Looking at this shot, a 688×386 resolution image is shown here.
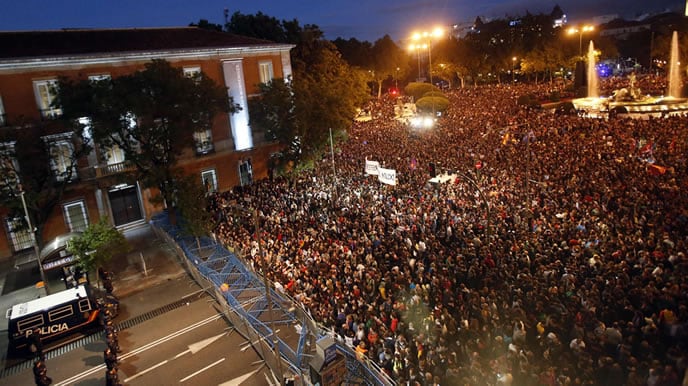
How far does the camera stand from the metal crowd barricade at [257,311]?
11.2 meters

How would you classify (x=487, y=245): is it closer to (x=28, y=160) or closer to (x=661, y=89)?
(x=28, y=160)

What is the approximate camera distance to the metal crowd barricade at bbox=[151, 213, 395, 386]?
11227 millimetres

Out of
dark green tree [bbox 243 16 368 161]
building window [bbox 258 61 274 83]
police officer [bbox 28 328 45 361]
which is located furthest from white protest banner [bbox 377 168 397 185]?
building window [bbox 258 61 274 83]

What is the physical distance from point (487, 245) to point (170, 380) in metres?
10.4

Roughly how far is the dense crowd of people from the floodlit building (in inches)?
170

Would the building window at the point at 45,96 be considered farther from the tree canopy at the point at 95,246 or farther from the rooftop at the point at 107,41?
the tree canopy at the point at 95,246

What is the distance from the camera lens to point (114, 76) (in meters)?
25.5

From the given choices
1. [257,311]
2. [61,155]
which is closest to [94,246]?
[257,311]

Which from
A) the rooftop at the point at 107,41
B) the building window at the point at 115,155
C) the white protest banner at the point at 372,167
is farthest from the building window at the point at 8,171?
the white protest banner at the point at 372,167

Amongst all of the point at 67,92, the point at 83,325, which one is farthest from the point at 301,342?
the point at 67,92

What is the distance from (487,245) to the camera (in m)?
14.9

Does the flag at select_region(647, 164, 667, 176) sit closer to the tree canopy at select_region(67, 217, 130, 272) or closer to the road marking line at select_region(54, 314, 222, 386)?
the road marking line at select_region(54, 314, 222, 386)

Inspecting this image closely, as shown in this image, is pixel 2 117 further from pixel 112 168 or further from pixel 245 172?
pixel 245 172

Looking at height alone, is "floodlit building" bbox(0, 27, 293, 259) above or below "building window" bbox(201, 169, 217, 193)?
above
